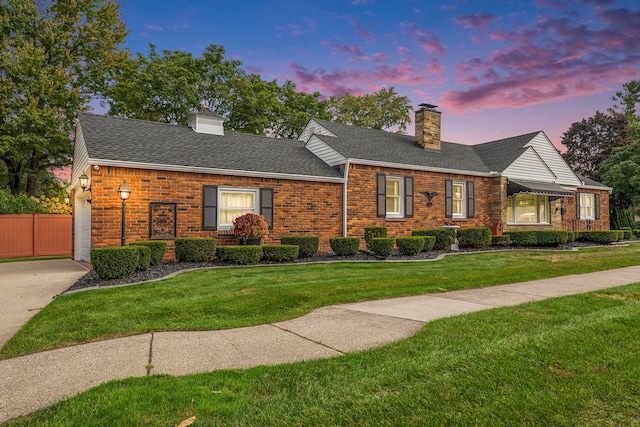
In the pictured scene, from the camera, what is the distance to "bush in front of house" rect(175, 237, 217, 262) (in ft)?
36.6

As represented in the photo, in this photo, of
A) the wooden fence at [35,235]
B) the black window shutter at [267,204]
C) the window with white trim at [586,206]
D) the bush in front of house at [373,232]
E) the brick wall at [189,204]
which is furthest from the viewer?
the window with white trim at [586,206]

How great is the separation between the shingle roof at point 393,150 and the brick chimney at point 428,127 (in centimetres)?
35

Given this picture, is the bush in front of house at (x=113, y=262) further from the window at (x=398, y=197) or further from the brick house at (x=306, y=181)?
the window at (x=398, y=197)

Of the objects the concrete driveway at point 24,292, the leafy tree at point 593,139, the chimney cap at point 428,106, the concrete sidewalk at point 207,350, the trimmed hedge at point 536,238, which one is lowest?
the concrete driveway at point 24,292

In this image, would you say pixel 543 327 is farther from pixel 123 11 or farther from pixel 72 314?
pixel 123 11

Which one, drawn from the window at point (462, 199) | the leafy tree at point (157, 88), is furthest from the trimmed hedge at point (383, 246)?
the leafy tree at point (157, 88)

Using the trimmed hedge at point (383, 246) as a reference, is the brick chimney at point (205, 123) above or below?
above

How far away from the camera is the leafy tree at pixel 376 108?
34906 mm

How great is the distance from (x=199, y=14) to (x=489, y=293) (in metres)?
13.7

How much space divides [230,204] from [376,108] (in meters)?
24.6

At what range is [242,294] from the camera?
6.72 metres

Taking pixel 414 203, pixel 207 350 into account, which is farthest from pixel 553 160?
pixel 207 350

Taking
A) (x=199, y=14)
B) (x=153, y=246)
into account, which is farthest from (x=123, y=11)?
(x=153, y=246)

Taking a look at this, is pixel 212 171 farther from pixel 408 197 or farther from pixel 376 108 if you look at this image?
pixel 376 108
